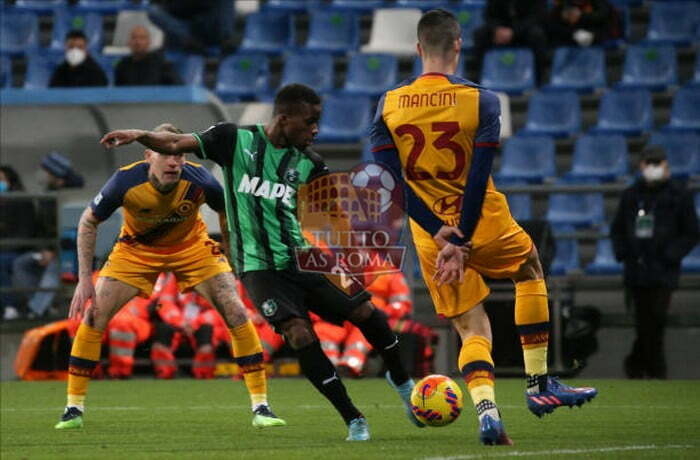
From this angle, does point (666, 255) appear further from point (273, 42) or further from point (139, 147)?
point (273, 42)

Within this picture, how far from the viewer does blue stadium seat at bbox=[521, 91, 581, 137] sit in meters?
17.9

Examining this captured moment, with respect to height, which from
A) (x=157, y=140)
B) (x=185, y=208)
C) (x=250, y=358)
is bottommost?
(x=250, y=358)

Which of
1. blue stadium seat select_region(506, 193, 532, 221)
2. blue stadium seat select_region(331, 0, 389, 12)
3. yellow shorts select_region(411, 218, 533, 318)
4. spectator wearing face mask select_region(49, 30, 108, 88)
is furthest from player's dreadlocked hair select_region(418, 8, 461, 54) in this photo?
blue stadium seat select_region(331, 0, 389, 12)

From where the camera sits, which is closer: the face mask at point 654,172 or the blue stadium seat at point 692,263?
the face mask at point 654,172

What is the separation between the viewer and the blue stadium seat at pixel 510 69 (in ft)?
61.0

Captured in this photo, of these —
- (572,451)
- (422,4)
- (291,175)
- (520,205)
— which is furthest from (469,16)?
(572,451)

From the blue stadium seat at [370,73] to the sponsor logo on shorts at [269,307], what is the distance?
10920 millimetres

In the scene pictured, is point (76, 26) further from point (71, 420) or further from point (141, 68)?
point (71, 420)

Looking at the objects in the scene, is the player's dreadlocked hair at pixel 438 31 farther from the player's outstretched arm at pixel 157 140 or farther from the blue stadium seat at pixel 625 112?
the blue stadium seat at pixel 625 112

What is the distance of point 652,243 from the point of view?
44.9ft

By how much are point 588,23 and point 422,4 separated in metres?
2.34

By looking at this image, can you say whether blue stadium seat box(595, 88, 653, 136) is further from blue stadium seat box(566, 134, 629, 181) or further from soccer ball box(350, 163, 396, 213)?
soccer ball box(350, 163, 396, 213)

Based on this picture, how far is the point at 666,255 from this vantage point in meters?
13.6

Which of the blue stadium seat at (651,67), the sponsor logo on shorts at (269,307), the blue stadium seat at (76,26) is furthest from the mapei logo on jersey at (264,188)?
the blue stadium seat at (76,26)
